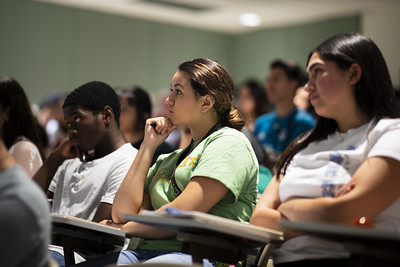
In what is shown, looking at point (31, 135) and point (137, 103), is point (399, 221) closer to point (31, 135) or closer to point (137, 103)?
point (31, 135)

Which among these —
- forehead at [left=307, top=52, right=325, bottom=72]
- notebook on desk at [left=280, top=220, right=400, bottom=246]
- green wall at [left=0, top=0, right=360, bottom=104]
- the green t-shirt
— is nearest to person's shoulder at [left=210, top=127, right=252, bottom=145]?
the green t-shirt

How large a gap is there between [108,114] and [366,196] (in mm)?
1335

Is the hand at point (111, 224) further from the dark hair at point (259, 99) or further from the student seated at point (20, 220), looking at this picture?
the dark hair at point (259, 99)

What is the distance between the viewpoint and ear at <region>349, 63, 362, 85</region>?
1.84 m

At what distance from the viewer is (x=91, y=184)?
2.55m

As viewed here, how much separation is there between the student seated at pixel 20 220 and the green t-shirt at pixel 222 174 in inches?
28.5

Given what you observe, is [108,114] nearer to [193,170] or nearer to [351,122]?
[193,170]

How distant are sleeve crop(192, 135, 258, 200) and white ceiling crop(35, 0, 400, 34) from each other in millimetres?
5550

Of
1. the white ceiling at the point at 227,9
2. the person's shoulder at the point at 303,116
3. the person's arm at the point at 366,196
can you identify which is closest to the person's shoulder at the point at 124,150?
the person's arm at the point at 366,196

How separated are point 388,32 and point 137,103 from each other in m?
4.88

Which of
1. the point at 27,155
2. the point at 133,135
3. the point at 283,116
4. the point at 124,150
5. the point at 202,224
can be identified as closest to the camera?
the point at 202,224

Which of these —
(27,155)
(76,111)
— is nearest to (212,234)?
(76,111)

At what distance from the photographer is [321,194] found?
70.7 inches

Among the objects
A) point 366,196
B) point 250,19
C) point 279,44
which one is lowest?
point 366,196
